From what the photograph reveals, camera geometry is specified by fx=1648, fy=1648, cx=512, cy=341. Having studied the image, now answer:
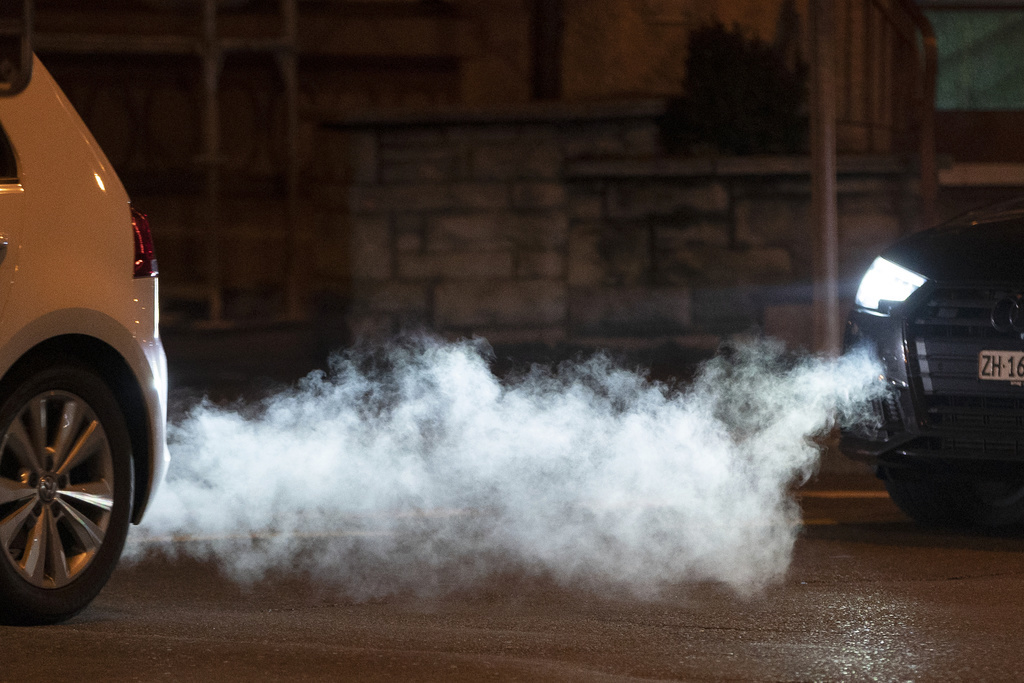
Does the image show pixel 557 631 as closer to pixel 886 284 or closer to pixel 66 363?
pixel 66 363

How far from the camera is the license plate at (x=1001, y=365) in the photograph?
594cm

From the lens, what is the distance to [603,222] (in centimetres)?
1220

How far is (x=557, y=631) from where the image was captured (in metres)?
4.79

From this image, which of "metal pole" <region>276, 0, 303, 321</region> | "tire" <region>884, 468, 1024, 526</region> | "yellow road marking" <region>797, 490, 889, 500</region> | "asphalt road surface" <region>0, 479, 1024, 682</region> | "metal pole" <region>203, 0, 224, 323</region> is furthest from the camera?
A: "metal pole" <region>276, 0, 303, 321</region>

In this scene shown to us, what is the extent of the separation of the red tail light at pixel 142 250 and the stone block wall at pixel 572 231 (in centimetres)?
692

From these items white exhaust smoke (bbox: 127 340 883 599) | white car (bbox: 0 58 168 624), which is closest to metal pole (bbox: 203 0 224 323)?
white exhaust smoke (bbox: 127 340 883 599)

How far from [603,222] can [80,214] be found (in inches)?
297

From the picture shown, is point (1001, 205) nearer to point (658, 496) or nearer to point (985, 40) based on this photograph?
point (658, 496)

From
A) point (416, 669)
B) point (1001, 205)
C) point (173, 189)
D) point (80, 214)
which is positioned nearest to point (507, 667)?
point (416, 669)

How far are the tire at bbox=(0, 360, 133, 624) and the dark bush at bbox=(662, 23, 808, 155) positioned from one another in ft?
25.6

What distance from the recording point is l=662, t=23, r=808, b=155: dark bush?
479 inches

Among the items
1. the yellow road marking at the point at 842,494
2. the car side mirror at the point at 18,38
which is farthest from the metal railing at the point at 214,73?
the car side mirror at the point at 18,38

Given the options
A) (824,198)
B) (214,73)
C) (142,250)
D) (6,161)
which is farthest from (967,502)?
(214,73)

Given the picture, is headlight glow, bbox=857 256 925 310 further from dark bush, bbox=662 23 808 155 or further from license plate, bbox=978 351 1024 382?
dark bush, bbox=662 23 808 155
